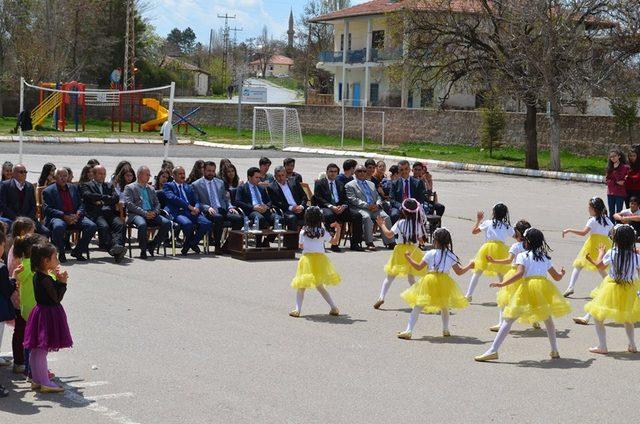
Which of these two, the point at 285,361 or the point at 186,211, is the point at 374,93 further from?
the point at 285,361

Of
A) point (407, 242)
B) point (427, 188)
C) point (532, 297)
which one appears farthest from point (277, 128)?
point (532, 297)

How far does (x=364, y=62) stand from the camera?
80812mm

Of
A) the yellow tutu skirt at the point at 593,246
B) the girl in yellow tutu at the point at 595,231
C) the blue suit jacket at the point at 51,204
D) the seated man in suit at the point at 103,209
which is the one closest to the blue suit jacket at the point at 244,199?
the seated man in suit at the point at 103,209

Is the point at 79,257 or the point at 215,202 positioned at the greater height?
the point at 215,202

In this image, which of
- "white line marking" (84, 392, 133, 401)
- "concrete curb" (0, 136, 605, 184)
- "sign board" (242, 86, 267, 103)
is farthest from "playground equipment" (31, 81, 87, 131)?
"white line marking" (84, 392, 133, 401)

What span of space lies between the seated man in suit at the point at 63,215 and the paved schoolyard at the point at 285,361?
1.78ft

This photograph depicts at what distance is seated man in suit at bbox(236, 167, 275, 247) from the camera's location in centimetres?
1848

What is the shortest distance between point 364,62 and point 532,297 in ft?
234

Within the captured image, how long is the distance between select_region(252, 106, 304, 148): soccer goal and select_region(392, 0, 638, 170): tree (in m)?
9.70

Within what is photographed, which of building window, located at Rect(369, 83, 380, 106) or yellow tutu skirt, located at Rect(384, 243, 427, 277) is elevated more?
building window, located at Rect(369, 83, 380, 106)

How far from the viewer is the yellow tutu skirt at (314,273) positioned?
486 inches

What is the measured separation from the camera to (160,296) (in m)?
13.4

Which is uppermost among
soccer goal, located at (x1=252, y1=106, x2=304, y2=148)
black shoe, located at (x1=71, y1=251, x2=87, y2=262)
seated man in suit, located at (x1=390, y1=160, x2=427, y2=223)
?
soccer goal, located at (x1=252, y1=106, x2=304, y2=148)

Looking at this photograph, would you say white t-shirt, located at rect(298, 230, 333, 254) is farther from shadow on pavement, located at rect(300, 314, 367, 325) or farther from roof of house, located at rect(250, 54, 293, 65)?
roof of house, located at rect(250, 54, 293, 65)
